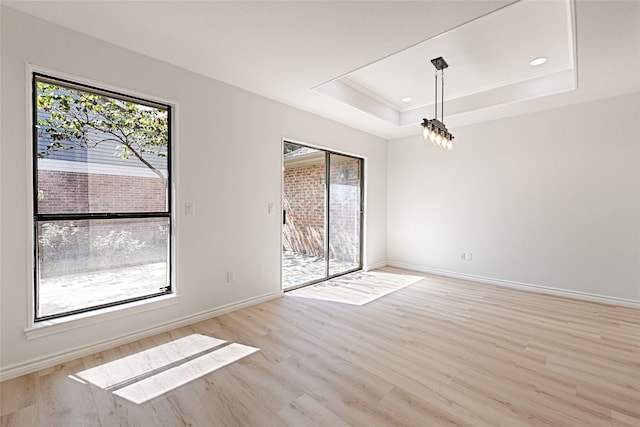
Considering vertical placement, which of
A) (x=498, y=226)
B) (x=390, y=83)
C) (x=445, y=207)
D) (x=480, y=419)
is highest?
(x=390, y=83)

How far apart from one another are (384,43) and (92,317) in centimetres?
343

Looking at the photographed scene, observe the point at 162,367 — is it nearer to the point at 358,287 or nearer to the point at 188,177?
the point at 188,177

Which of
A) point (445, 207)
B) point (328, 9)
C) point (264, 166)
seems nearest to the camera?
point (328, 9)

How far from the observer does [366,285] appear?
15.0 ft

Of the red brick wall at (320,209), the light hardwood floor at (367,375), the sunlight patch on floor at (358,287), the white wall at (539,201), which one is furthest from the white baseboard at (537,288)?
the red brick wall at (320,209)

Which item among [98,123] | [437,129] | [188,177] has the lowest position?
[188,177]

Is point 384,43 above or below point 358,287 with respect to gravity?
above

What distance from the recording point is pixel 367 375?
7.14 feet

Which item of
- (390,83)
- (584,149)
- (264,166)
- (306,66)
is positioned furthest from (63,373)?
(584,149)

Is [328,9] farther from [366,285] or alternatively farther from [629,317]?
[629,317]

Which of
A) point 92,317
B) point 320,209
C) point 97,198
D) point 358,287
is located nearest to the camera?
point 92,317

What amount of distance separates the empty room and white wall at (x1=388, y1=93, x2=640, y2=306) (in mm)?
30

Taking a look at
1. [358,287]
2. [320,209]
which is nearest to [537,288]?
[358,287]

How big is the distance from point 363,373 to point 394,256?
388 centimetres
